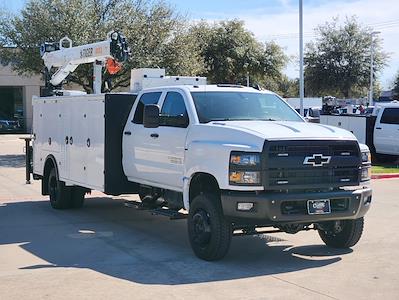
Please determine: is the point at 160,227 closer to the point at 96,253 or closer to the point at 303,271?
the point at 96,253

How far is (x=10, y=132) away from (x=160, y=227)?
126ft

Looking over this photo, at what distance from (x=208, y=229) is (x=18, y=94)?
42.7 meters

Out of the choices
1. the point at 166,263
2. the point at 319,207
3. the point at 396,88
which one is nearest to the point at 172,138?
the point at 166,263

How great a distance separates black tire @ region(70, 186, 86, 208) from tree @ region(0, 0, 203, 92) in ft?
36.2

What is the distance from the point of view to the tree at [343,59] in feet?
162

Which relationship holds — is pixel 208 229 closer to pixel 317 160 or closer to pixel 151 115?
pixel 317 160

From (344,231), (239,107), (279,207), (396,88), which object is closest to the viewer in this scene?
(279,207)

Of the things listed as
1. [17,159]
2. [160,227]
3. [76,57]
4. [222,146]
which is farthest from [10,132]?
[222,146]

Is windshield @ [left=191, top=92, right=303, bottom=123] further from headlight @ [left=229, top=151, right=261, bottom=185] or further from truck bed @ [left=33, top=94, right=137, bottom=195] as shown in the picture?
truck bed @ [left=33, top=94, right=137, bottom=195]

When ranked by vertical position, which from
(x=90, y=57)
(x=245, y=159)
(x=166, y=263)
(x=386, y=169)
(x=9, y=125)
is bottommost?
(x=166, y=263)

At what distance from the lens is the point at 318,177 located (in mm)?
7410

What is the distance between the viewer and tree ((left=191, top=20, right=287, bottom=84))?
135 ft

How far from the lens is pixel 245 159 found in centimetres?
715

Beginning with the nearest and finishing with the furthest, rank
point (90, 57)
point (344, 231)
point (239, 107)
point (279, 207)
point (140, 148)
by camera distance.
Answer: point (279, 207)
point (344, 231)
point (239, 107)
point (140, 148)
point (90, 57)
